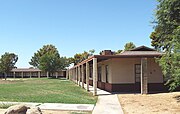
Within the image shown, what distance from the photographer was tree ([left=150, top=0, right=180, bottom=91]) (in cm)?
1304

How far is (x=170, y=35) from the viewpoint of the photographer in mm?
15367

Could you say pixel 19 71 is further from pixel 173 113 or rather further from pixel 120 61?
pixel 173 113

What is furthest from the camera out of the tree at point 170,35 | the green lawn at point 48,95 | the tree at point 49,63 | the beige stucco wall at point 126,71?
the tree at point 49,63

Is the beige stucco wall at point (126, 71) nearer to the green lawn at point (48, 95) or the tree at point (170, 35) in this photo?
the green lawn at point (48, 95)

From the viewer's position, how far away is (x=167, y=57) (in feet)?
46.5

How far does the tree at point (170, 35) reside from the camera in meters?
13.0

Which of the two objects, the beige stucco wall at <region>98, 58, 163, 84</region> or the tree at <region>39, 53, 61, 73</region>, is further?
the tree at <region>39, 53, 61, 73</region>

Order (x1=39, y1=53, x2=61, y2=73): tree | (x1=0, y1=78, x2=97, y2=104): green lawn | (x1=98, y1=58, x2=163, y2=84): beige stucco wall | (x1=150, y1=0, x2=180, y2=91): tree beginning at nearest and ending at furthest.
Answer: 1. (x1=150, y1=0, x2=180, y2=91): tree
2. (x1=0, y1=78, x2=97, y2=104): green lawn
3. (x1=98, y1=58, x2=163, y2=84): beige stucco wall
4. (x1=39, y1=53, x2=61, y2=73): tree

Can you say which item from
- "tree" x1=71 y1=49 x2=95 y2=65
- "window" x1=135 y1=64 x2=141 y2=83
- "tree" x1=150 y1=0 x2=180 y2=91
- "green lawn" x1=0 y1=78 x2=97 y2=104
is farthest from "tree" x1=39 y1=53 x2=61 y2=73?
"tree" x1=150 y1=0 x2=180 y2=91

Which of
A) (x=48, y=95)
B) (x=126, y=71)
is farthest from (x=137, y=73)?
(x=48, y=95)

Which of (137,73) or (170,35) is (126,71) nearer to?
(137,73)

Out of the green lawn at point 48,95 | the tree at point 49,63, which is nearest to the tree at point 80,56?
the tree at point 49,63

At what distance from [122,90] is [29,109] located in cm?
1380

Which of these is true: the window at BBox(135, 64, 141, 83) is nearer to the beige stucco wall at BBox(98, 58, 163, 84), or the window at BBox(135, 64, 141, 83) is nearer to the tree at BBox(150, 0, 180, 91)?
the beige stucco wall at BBox(98, 58, 163, 84)
